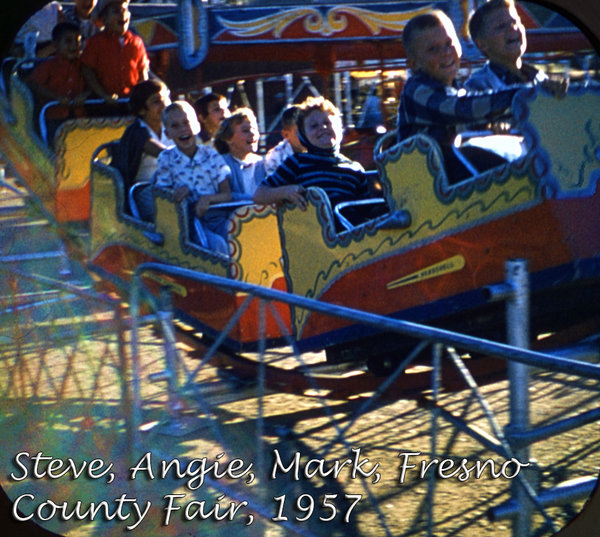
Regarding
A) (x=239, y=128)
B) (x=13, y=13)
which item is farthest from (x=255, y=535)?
(x=13, y=13)

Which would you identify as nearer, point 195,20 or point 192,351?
point 195,20

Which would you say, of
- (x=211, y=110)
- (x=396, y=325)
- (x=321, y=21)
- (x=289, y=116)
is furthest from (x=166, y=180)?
(x=396, y=325)

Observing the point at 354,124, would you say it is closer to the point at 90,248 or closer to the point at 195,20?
the point at 195,20

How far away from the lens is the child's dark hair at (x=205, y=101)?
59.2 inches

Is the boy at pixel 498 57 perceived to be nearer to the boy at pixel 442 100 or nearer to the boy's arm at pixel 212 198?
the boy at pixel 442 100

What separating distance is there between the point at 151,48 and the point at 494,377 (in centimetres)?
89

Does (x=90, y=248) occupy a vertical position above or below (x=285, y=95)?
below

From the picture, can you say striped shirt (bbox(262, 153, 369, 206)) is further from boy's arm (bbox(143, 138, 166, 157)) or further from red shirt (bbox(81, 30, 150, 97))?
red shirt (bbox(81, 30, 150, 97))

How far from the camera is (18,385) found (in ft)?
4.99

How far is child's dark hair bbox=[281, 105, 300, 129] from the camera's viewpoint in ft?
5.01

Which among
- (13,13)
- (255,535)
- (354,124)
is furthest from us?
(255,535)

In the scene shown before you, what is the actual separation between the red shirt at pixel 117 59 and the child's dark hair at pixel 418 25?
1.53 feet

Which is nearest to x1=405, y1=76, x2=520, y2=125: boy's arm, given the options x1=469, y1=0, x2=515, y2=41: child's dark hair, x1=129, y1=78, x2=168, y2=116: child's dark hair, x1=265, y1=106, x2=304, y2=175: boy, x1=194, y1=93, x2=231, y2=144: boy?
x1=469, y1=0, x2=515, y2=41: child's dark hair

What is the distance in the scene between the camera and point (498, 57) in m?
1.53
